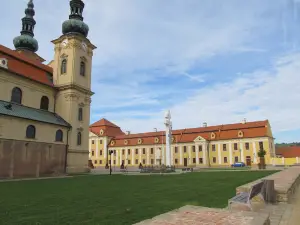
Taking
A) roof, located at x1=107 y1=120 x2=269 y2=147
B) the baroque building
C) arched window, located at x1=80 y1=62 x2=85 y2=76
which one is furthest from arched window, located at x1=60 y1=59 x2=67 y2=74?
roof, located at x1=107 y1=120 x2=269 y2=147

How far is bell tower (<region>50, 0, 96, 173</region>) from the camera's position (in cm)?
3669

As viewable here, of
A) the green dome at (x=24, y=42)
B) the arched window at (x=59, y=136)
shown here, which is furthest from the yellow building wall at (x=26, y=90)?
the green dome at (x=24, y=42)

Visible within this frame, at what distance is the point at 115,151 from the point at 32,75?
45.9m

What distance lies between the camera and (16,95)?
31812mm

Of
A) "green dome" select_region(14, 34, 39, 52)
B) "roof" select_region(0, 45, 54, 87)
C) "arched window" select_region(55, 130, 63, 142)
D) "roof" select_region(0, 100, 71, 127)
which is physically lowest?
"arched window" select_region(55, 130, 63, 142)

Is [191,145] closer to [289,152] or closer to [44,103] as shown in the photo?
[289,152]

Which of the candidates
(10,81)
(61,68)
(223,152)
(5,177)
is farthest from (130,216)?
(223,152)

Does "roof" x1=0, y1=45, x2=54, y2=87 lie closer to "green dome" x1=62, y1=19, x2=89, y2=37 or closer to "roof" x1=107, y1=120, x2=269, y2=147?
"green dome" x1=62, y1=19, x2=89, y2=37

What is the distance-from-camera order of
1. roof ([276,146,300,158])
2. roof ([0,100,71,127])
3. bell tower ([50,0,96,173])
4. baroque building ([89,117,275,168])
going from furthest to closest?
1. roof ([276,146,300,158])
2. baroque building ([89,117,275,168])
3. bell tower ([50,0,96,173])
4. roof ([0,100,71,127])

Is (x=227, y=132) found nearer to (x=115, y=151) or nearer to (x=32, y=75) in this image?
(x=115, y=151)

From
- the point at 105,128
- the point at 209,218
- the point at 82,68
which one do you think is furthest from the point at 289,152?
the point at 209,218

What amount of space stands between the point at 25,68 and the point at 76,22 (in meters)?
10.8

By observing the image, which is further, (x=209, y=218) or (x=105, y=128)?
(x=105, y=128)

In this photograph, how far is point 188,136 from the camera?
69062 mm
